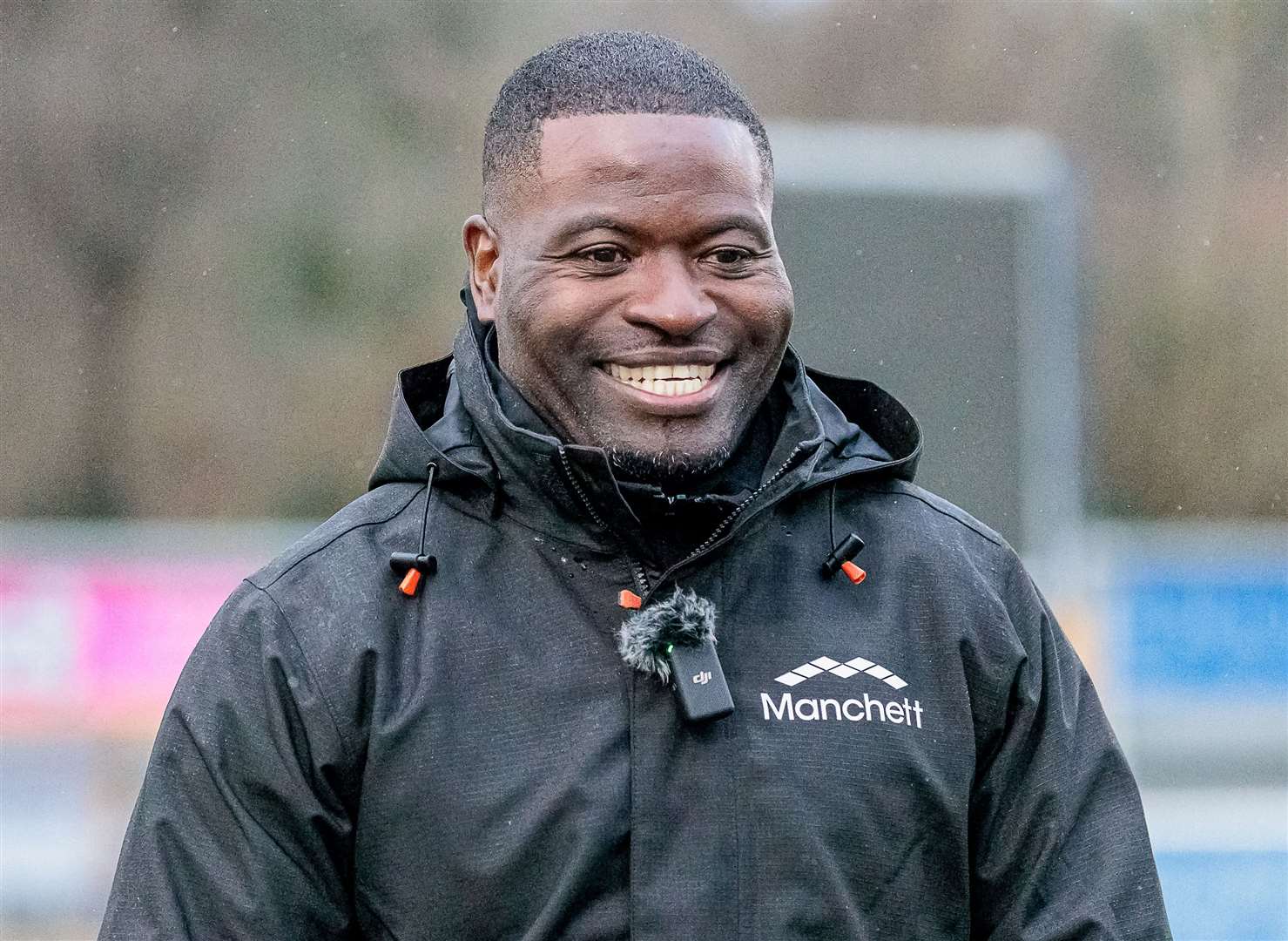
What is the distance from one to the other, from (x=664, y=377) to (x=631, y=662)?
34 cm

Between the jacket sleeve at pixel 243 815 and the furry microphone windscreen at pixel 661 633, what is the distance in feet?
1.11

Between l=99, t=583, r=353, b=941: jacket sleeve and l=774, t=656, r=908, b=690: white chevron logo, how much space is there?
1.70ft

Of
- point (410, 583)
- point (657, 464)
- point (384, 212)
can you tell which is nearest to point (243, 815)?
point (410, 583)

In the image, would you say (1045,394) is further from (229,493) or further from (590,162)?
(229,493)

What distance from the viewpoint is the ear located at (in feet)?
7.76

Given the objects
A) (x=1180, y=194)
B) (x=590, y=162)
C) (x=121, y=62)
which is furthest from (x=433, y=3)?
(x=590, y=162)

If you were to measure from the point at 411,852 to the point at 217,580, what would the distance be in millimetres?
6475

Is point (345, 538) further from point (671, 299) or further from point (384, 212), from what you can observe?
point (384, 212)

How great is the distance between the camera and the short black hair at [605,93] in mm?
2244

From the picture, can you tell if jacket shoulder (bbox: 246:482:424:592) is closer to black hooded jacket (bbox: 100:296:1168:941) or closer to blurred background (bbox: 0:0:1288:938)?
black hooded jacket (bbox: 100:296:1168:941)

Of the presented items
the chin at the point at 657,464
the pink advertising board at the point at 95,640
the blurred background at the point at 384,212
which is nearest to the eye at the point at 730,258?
the chin at the point at 657,464

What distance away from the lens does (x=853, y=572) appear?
88.0 inches

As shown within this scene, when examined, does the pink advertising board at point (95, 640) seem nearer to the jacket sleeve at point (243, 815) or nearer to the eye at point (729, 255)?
the jacket sleeve at point (243, 815)

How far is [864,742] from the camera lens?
2.15 m
